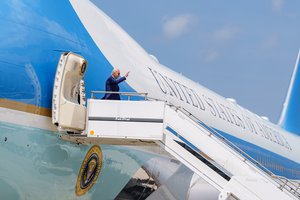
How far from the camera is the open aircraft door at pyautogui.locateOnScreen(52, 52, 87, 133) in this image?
595 centimetres

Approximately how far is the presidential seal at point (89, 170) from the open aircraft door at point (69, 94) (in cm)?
64

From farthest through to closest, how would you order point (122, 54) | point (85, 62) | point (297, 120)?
point (297, 120) < point (122, 54) < point (85, 62)

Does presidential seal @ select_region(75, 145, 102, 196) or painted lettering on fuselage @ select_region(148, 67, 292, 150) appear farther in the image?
painted lettering on fuselage @ select_region(148, 67, 292, 150)

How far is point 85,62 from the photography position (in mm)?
6441

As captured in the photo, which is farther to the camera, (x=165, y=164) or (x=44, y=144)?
(x=165, y=164)

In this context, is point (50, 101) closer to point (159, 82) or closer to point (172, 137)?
point (172, 137)

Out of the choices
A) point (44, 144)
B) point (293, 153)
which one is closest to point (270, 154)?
point (293, 153)

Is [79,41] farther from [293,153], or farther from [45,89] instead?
[293,153]

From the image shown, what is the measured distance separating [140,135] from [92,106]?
65 cm

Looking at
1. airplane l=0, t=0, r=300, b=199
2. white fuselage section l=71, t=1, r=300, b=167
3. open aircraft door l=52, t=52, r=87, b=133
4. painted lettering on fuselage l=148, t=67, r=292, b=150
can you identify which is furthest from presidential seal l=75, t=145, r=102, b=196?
painted lettering on fuselage l=148, t=67, r=292, b=150

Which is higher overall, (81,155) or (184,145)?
(184,145)

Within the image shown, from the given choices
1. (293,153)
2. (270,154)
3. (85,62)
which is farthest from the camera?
(293,153)

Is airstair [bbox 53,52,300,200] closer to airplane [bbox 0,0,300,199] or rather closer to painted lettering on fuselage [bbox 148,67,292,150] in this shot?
airplane [bbox 0,0,300,199]

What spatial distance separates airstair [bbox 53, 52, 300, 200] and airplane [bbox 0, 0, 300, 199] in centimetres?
30
